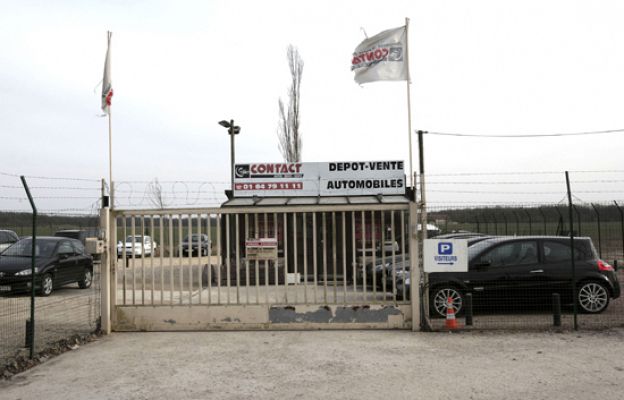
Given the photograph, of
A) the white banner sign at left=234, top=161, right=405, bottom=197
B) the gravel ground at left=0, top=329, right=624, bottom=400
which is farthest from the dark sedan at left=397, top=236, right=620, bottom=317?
the white banner sign at left=234, top=161, right=405, bottom=197

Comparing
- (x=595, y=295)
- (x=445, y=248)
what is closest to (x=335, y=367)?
(x=445, y=248)

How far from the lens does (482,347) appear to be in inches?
294

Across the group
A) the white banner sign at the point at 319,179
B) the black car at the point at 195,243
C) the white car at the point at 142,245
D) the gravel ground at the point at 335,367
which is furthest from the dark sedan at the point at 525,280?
the white banner sign at the point at 319,179

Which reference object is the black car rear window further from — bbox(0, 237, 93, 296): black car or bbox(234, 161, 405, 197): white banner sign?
bbox(0, 237, 93, 296): black car

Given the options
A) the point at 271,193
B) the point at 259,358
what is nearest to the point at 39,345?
the point at 259,358

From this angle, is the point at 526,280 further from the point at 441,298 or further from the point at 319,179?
the point at 319,179

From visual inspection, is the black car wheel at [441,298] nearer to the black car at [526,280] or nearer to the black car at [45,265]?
the black car at [526,280]

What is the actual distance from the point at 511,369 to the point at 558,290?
4.05 metres

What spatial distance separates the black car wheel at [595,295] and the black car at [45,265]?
11825 mm

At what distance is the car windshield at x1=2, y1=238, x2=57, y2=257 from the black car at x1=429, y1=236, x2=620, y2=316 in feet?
33.5

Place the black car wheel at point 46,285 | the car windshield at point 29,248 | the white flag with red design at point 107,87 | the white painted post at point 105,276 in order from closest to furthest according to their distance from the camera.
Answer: the white painted post at point 105,276 → the white flag with red design at point 107,87 → the black car wheel at point 46,285 → the car windshield at point 29,248

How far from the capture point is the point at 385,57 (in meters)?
9.62

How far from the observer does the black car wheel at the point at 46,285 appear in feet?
43.9

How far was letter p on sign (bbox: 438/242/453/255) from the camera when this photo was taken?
8633mm
